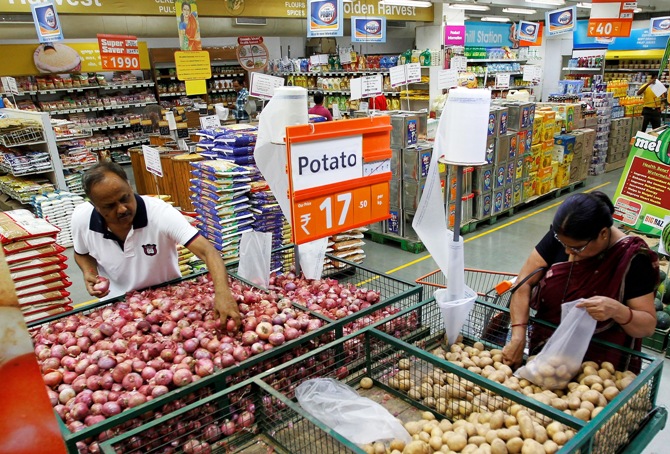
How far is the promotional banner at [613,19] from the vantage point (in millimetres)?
11547

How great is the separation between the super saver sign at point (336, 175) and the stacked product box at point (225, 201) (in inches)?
111

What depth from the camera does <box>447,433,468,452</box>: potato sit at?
1697 mm

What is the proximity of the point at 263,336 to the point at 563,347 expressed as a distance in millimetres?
1242

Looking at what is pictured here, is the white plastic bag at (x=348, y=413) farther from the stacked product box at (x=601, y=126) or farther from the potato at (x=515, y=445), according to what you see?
the stacked product box at (x=601, y=126)

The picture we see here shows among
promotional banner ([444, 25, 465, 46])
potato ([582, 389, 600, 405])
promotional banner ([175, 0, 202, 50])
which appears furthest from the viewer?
promotional banner ([444, 25, 465, 46])

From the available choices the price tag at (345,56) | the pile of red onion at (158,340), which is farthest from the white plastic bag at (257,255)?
the price tag at (345,56)

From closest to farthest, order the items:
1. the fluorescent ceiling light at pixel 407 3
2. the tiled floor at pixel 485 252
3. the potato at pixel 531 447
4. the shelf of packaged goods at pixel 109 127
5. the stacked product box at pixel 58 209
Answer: the potato at pixel 531 447 < the tiled floor at pixel 485 252 < the stacked product box at pixel 58 209 < the fluorescent ceiling light at pixel 407 3 < the shelf of packaged goods at pixel 109 127

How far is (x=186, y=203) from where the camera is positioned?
6895 mm

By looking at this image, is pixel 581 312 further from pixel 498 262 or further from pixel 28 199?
pixel 28 199

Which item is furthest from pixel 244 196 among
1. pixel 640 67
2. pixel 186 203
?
pixel 640 67

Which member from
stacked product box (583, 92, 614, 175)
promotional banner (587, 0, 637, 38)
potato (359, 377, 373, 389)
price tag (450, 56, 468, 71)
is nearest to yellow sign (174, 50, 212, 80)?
price tag (450, 56, 468, 71)

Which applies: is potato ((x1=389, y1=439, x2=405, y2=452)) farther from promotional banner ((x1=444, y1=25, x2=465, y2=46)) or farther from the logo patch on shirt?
promotional banner ((x1=444, y1=25, x2=465, y2=46))

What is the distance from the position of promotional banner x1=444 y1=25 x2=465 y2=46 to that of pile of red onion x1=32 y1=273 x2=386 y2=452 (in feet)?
35.0

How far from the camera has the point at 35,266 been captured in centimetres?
382
